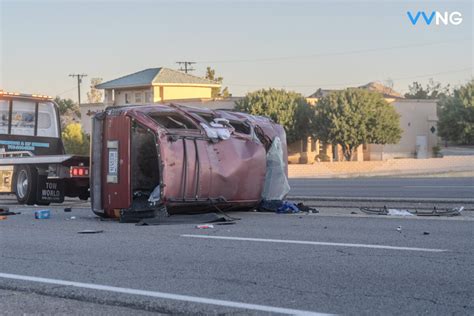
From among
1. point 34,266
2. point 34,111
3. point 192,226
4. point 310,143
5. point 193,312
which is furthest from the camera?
point 310,143

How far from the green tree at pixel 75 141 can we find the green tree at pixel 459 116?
1182 inches

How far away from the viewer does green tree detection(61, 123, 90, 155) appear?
50203mm

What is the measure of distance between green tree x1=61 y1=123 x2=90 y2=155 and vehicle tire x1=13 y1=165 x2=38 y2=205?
1231 inches

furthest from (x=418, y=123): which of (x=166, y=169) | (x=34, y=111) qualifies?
(x=166, y=169)

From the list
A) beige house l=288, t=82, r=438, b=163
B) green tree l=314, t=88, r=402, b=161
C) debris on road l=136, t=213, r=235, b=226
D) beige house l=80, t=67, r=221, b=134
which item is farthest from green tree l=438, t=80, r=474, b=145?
debris on road l=136, t=213, r=235, b=226

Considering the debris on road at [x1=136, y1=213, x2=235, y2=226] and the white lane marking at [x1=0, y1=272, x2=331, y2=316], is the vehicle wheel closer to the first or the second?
the debris on road at [x1=136, y1=213, x2=235, y2=226]

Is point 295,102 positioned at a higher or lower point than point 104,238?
higher

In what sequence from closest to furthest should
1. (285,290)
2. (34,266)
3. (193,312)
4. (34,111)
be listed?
(193,312)
(285,290)
(34,266)
(34,111)

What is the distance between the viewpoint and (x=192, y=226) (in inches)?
473

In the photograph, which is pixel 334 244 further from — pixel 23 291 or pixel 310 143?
pixel 310 143

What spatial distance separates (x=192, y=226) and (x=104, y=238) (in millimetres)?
1798

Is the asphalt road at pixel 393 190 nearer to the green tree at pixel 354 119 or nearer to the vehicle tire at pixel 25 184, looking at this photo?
the vehicle tire at pixel 25 184

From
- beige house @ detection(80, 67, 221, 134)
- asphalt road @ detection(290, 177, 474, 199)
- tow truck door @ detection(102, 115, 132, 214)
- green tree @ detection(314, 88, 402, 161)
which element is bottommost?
asphalt road @ detection(290, 177, 474, 199)

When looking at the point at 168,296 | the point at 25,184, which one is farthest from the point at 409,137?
the point at 168,296
